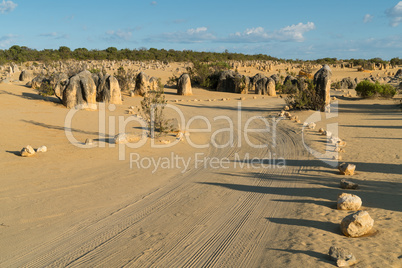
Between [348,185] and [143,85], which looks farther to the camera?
[143,85]

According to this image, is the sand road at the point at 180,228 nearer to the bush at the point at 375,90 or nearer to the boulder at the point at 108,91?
the boulder at the point at 108,91

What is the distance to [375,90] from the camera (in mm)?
21031

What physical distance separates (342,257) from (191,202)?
2994 mm

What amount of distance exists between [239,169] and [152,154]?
2.88 metres

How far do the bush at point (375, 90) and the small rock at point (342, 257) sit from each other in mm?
20081

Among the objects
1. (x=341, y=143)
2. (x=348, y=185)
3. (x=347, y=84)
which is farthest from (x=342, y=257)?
(x=347, y=84)

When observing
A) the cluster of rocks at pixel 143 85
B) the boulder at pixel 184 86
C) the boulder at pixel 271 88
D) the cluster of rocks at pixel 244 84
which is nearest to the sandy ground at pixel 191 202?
the cluster of rocks at pixel 143 85

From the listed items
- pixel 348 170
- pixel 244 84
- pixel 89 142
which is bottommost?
pixel 348 170

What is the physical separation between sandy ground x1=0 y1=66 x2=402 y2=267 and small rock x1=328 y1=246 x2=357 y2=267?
91 millimetres

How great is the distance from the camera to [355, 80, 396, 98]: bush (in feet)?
68.1

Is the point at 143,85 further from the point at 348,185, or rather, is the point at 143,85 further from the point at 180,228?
the point at 180,228

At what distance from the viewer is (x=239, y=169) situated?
8.30 meters

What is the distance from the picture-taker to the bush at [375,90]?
20.7m

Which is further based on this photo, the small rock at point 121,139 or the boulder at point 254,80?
the boulder at point 254,80
